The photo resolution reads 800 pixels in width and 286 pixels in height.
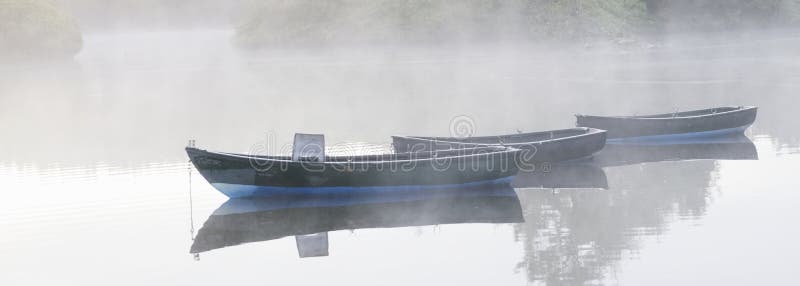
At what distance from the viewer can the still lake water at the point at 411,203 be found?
2023 cm

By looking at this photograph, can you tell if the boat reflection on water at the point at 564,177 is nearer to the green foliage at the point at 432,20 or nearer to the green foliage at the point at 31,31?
the green foliage at the point at 432,20

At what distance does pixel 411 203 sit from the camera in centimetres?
2606

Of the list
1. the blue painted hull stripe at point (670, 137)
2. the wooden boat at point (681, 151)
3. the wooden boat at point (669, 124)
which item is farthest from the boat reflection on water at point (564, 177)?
the blue painted hull stripe at point (670, 137)

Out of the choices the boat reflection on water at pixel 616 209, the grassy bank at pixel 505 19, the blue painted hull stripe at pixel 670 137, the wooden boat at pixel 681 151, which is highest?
the grassy bank at pixel 505 19

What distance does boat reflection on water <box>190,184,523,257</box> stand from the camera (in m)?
23.3

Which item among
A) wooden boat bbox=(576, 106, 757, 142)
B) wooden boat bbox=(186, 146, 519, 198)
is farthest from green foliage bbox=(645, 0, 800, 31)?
wooden boat bbox=(186, 146, 519, 198)

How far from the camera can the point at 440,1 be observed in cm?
9981

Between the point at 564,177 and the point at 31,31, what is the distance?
78.4 m

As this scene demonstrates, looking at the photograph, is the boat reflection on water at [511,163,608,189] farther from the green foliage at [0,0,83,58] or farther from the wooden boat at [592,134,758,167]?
Answer: the green foliage at [0,0,83,58]

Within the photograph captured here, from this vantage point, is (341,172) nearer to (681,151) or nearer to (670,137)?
(681,151)

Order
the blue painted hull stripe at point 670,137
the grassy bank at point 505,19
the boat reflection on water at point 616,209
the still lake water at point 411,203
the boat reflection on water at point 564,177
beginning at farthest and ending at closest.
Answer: the grassy bank at point 505,19 < the blue painted hull stripe at point 670,137 < the boat reflection on water at point 564,177 < the still lake water at point 411,203 < the boat reflection on water at point 616,209

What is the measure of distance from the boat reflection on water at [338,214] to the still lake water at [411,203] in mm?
109

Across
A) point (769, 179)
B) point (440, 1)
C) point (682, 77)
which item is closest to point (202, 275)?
point (769, 179)

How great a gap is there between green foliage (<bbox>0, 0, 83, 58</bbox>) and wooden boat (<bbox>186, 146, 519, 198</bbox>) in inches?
3044
